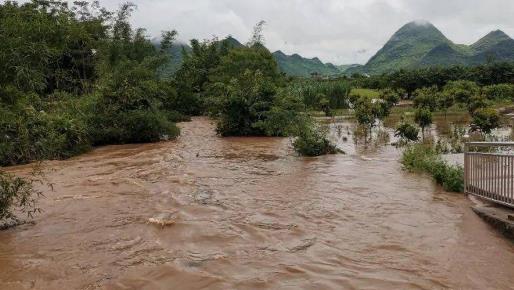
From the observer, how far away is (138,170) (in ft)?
41.3

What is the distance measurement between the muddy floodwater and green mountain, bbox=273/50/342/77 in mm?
120424

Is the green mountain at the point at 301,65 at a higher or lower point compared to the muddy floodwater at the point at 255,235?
higher

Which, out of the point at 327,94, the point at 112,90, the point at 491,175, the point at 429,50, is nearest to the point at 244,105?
the point at 112,90

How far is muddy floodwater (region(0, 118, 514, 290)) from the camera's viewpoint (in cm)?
514

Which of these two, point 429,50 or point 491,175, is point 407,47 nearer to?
point 429,50

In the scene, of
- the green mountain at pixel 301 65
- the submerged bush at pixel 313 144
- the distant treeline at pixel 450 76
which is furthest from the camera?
the green mountain at pixel 301 65

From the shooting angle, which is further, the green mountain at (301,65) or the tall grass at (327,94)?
the green mountain at (301,65)

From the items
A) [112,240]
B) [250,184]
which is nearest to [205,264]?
[112,240]

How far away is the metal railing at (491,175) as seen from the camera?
22.9 feet

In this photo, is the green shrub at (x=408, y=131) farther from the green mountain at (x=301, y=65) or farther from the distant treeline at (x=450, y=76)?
the green mountain at (x=301, y=65)

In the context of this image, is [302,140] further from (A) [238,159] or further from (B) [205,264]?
(B) [205,264]

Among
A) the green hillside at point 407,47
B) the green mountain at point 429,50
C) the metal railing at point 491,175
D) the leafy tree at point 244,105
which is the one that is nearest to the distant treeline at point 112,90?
the leafy tree at point 244,105

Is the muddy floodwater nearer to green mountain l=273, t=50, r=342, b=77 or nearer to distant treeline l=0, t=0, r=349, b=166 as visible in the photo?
distant treeline l=0, t=0, r=349, b=166

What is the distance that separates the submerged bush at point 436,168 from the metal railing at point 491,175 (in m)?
0.63
